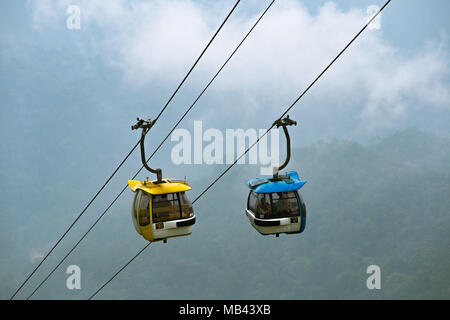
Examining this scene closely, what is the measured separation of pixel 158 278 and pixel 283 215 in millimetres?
112265

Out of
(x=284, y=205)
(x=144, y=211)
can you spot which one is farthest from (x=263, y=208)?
(x=144, y=211)

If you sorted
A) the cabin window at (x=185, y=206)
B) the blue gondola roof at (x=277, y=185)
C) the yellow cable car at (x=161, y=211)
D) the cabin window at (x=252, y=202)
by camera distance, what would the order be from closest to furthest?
the yellow cable car at (x=161, y=211)
the blue gondola roof at (x=277, y=185)
the cabin window at (x=185, y=206)
the cabin window at (x=252, y=202)

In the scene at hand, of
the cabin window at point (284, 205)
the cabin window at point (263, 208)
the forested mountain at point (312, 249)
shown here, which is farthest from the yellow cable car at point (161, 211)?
the forested mountain at point (312, 249)

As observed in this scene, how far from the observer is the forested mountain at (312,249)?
10431 cm

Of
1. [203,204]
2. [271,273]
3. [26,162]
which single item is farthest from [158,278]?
[26,162]

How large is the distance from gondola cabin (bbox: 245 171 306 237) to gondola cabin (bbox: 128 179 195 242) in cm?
130

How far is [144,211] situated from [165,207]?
1.27 feet

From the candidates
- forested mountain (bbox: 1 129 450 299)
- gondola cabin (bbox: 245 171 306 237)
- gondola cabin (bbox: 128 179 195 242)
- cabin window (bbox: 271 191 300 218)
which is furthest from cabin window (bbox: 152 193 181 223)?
forested mountain (bbox: 1 129 450 299)

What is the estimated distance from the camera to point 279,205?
909cm

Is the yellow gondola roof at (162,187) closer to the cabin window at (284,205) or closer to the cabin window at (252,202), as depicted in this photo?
the cabin window at (252,202)

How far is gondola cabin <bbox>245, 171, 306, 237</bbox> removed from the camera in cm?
881

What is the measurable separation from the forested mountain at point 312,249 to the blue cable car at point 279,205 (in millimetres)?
87670

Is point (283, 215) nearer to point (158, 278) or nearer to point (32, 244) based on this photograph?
point (158, 278)

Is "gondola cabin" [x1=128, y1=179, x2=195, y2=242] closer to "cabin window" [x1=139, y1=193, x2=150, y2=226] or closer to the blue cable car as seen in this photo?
"cabin window" [x1=139, y1=193, x2=150, y2=226]
